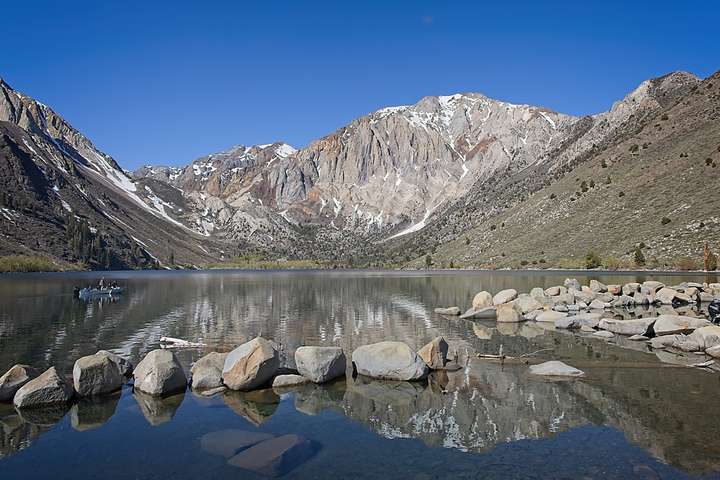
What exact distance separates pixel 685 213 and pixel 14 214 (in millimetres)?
230670

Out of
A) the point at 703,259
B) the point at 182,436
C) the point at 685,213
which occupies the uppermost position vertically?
the point at 685,213

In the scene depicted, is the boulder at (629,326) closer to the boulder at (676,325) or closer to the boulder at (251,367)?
the boulder at (676,325)

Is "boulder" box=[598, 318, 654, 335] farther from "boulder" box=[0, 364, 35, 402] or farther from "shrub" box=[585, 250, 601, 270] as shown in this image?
"shrub" box=[585, 250, 601, 270]

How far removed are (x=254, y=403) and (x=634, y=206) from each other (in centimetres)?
12507

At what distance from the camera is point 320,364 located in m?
24.0

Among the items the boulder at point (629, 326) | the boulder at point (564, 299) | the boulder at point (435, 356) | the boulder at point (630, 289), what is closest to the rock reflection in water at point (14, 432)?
the boulder at point (435, 356)

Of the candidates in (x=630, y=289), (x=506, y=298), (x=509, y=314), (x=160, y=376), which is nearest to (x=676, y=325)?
(x=509, y=314)

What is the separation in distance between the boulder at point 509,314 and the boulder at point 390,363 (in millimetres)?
23971

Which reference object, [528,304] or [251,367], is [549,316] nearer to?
[528,304]

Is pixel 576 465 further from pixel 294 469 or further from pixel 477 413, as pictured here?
pixel 294 469

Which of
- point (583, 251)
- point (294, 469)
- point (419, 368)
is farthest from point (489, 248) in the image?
point (294, 469)

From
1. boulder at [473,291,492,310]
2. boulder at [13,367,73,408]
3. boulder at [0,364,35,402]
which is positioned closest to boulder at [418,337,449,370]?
boulder at [13,367,73,408]

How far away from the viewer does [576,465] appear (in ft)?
47.0

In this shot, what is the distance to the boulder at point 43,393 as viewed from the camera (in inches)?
777
